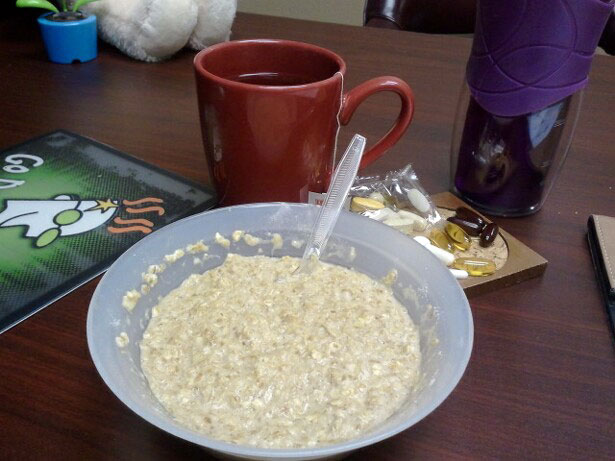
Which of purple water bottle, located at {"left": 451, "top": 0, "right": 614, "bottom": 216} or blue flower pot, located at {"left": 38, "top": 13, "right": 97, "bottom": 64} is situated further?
blue flower pot, located at {"left": 38, "top": 13, "right": 97, "bottom": 64}

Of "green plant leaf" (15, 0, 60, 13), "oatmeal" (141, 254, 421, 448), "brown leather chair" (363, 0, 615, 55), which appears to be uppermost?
"green plant leaf" (15, 0, 60, 13)

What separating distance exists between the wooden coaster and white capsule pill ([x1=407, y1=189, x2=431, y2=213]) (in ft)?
0.29

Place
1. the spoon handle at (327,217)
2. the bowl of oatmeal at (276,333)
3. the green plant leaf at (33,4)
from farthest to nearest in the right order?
the green plant leaf at (33,4), the spoon handle at (327,217), the bowl of oatmeal at (276,333)

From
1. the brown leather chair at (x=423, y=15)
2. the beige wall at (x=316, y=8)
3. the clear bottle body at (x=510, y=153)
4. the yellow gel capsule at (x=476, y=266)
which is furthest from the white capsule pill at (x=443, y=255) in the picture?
the beige wall at (x=316, y=8)

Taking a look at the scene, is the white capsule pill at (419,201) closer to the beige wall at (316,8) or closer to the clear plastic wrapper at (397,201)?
the clear plastic wrapper at (397,201)

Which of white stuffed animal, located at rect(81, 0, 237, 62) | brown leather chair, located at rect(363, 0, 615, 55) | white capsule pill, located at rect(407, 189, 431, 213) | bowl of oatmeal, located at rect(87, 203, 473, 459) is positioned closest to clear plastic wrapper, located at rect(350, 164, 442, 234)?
white capsule pill, located at rect(407, 189, 431, 213)

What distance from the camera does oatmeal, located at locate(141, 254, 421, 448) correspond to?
0.41 m

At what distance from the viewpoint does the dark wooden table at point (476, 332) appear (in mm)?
427

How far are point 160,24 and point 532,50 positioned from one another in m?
0.68

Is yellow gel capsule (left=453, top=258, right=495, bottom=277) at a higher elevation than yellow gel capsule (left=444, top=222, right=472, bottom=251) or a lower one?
higher

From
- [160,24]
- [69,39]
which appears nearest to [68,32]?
[69,39]

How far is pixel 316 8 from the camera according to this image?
2.29m

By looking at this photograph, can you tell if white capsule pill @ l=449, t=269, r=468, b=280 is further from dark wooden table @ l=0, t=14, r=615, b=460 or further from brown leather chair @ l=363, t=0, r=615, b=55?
brown leather chair @ l=363, t=0, r=615, b=55

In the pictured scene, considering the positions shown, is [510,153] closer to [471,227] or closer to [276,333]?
[471,227]
